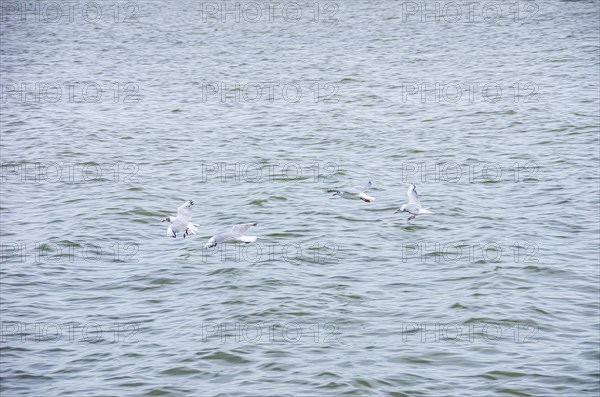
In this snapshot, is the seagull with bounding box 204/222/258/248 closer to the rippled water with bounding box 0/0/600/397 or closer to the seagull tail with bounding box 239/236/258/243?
the seagull tail with bounding box 239/236/258/243

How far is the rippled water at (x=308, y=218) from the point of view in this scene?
14.0m

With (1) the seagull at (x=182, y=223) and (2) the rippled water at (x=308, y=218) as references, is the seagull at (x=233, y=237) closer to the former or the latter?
(1) the seagull at (x=182, y=223)

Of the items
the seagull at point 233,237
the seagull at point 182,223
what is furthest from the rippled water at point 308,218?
the seagull at point 182,223

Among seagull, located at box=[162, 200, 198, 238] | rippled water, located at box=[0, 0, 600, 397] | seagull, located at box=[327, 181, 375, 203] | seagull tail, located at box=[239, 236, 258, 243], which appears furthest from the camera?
seagull, located at box=[327, 181, 375, 203]

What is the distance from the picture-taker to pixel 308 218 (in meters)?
20.6

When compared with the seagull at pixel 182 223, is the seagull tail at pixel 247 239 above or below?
below

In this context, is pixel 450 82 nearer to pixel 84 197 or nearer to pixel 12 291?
pixel 84 197

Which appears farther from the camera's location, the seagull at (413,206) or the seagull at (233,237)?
the seagull at (413,206)

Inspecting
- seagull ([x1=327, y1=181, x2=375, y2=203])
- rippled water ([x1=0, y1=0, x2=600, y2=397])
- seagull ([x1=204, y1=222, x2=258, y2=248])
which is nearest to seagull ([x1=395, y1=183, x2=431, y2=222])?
rippled water ([x1=0, y1=0, x2=600, y2=397])

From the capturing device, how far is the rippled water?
13969 mm

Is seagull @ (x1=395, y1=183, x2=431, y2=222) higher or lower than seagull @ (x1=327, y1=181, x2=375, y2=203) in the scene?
lower

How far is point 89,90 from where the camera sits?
3459 cm

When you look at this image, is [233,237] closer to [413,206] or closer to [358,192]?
[358,192]

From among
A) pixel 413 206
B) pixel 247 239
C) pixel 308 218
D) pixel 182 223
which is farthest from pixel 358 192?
pixel 182 223
